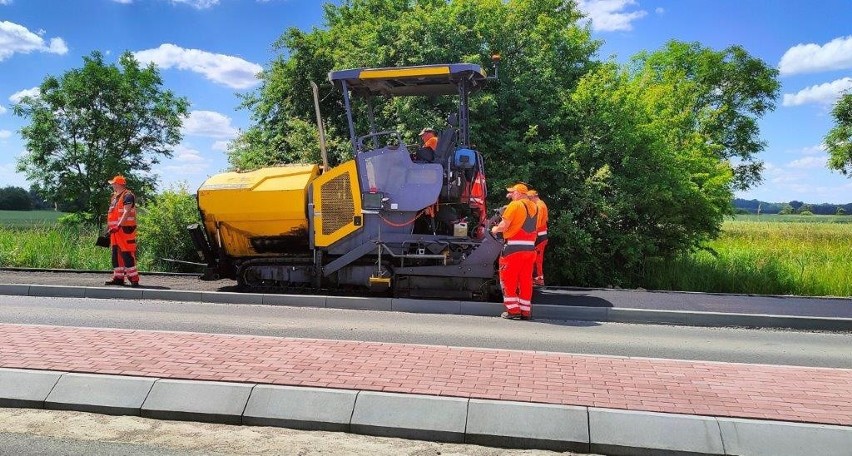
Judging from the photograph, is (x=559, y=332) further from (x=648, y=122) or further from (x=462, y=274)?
(x=648, y=122)

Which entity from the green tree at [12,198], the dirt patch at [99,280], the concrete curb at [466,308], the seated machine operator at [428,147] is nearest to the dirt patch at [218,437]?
the concrete curb at [466,308]

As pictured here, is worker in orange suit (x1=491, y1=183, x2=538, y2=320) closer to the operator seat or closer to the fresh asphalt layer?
the operator seat

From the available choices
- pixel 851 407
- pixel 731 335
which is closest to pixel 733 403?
pixel 851 407

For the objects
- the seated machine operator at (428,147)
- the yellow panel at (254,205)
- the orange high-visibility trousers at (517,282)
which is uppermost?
the seated machine operator at (428,147)

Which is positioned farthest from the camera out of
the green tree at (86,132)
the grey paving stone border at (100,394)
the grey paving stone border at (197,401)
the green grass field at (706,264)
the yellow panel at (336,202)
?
the green tree at (86,132)

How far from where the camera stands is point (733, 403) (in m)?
4.76

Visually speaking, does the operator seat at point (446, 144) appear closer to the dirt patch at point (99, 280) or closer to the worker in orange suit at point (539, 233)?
the worker in orange suit at point (539, 233)

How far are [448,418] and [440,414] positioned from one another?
0.06m

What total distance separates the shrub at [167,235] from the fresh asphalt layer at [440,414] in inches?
350

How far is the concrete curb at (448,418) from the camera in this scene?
416cm

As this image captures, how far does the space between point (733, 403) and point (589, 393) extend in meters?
Answer: 0.97

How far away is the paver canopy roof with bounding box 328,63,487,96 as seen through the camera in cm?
984

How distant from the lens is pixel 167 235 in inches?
554

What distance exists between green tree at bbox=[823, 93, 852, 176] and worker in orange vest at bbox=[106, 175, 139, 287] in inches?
1233
